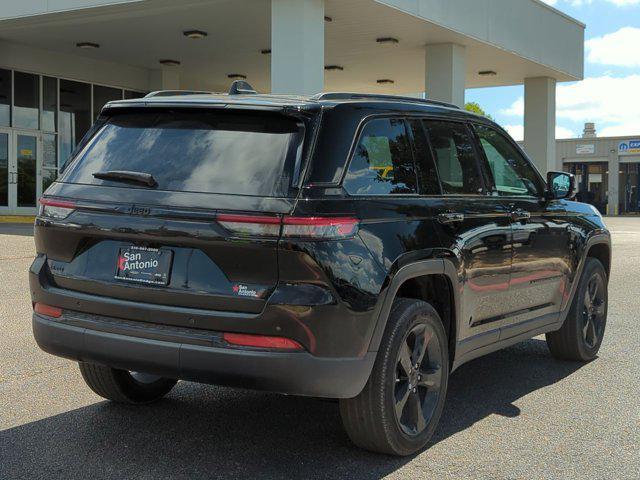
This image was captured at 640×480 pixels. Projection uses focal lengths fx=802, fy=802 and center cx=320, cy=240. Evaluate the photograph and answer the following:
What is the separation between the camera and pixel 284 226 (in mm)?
3582

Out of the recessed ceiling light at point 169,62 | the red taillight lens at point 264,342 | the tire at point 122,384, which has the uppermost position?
the recessed ceiling light at point 169,62

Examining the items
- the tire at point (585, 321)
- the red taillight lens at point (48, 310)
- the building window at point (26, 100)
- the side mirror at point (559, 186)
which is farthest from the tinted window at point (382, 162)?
the building window at point (26, 100)

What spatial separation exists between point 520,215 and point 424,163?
109 centimetres

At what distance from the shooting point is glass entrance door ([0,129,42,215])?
22.8 metres

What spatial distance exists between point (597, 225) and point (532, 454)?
9.16ft

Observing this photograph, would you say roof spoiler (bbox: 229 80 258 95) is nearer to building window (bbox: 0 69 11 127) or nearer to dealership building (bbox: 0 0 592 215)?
dealership building (bbox: 0 0 592 215)

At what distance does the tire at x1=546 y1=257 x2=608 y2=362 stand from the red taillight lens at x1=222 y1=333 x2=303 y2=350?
11.1ft

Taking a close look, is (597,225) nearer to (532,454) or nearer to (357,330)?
(532,454)

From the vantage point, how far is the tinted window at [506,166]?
17.4 feet

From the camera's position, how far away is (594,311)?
6.62 meters

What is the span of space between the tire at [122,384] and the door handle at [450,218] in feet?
6.65

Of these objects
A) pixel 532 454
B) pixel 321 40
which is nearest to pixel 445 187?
pixel 532 454

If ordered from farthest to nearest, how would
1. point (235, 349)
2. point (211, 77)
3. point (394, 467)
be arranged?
1. point (211, 77)
2. point (394, 467)
3. point (235, 349)

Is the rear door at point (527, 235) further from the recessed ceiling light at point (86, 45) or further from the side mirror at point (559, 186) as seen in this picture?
the recessed ceiling light at point (86, 45)
